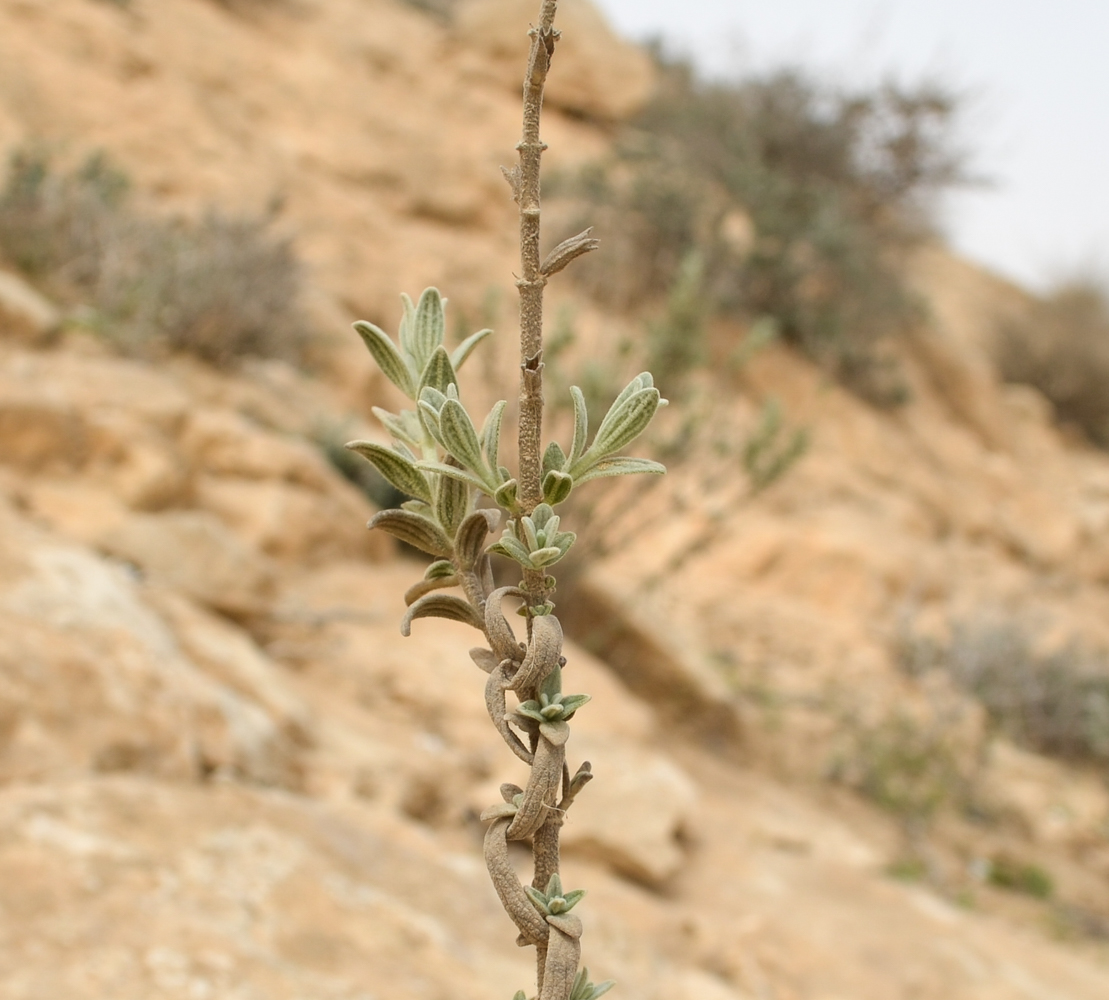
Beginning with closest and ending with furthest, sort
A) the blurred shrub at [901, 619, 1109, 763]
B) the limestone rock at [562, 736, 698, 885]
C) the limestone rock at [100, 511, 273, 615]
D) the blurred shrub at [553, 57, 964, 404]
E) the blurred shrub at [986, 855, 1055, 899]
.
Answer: the limestone rock at [562, 736, 698, 885], the limestone rock at [100, 511, 273, 615], the blurred shrub at [986, 855, 1055, 899], the blurred shrub at [901, 619, 1109, 763], the blurred shrub at [553, 57, 964, 404]

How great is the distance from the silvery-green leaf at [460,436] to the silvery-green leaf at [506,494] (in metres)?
0.03

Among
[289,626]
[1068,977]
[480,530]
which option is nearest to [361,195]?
[289,626]

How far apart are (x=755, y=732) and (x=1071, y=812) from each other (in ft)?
6.76

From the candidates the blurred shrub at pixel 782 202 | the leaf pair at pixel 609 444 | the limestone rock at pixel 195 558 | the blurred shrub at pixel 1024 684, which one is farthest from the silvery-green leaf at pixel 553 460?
the blurred shrub at pixel 782 202

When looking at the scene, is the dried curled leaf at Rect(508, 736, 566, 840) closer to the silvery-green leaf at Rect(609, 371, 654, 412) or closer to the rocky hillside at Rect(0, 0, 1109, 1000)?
the silvery-green leaf at Rect(609, 371, 654, 412)

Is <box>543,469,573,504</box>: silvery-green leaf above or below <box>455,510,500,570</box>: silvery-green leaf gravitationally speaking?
above

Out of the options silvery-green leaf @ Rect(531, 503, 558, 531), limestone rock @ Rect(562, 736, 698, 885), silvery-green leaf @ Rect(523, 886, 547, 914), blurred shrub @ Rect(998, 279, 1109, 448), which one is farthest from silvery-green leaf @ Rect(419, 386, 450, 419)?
Answer: blurred shrub @ Rect(998, 279, 1109, 448)

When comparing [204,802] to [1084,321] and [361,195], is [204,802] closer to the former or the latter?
[361,195]

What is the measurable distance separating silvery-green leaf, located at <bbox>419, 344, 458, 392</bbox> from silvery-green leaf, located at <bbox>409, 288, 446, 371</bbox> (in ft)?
0.16

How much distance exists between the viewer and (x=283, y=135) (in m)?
8.85

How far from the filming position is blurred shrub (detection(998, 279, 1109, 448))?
539 inches

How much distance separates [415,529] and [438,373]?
0.12 metres

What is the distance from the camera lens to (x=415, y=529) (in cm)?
72

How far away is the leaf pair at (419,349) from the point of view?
74 centimetres
